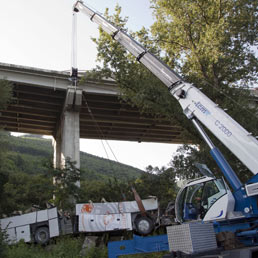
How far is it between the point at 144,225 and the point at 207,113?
271 inches

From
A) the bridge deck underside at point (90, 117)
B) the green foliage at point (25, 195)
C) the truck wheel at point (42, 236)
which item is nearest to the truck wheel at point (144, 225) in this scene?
the truck wheel at point (42, 236)

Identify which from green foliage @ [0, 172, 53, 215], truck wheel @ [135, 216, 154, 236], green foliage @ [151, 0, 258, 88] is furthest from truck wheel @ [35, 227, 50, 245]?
green foliage @ [151, 0, 258, 88]

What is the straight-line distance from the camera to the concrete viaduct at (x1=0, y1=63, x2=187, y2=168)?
27.5 metres

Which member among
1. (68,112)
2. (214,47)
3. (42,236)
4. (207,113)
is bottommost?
(42,236)

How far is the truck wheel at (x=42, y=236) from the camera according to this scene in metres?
15.2

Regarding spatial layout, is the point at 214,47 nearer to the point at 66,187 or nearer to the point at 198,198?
the point at 198,198

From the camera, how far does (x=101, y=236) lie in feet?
50.5

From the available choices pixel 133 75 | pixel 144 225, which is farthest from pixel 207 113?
pixel 133 75

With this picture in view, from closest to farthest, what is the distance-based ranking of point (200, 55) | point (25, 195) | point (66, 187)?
point (200, 55)
point (66, 187)
point (25, 195)

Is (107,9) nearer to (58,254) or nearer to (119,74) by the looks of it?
(119,74)

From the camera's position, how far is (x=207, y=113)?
10.1 metres

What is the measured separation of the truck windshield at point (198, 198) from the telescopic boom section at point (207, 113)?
1.12 m

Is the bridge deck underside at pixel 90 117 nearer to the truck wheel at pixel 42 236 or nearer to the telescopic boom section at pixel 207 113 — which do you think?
the truck wheel at pixel 42 236

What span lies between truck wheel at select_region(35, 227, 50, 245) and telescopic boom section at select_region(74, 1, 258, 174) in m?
9.28
